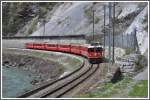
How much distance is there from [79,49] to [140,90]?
3681cm

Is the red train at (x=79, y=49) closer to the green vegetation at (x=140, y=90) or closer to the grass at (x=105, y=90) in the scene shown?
the grass at (x=105, y=90)

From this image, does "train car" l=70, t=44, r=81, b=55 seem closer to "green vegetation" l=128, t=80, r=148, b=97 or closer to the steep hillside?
the steep hillside

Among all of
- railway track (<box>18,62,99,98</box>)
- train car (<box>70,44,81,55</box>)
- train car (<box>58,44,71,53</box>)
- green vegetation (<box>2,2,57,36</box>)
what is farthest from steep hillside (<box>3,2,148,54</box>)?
railway track (<box>18,62,99,98</box>)

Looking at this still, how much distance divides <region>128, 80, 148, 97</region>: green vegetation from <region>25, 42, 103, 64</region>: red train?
799 inches

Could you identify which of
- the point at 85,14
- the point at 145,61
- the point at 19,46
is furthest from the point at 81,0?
the point at 145,61

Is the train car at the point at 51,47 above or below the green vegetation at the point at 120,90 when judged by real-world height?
above

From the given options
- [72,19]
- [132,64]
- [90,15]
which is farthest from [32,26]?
[132,64]

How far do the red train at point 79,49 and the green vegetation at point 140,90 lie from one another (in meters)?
20.3

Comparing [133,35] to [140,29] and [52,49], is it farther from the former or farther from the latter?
[52,49]

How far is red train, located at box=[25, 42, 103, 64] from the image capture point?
50700 mm

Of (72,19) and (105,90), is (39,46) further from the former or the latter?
(105,90)

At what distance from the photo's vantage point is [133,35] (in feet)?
200

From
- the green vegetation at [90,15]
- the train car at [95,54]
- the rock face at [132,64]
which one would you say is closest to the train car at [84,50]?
the train car at [95,54]

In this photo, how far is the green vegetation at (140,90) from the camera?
26.2 metres
